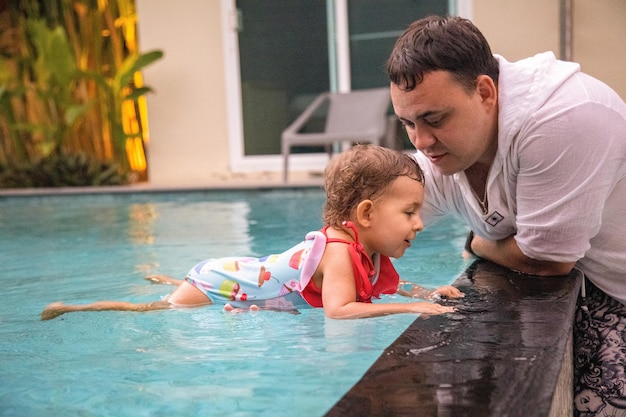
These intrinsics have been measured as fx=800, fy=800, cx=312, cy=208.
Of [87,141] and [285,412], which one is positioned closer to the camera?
[285,412]

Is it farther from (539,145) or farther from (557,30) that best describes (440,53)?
(557,30)

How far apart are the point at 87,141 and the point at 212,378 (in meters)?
10.3

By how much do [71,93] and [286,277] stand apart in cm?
941

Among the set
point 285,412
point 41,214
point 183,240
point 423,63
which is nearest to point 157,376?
point 285,412

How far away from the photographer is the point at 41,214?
8.13 m

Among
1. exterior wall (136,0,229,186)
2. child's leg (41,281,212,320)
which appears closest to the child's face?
child's leg (41,281,212,320)

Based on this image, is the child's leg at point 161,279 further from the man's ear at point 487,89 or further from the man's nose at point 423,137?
the man's ear at point 487,89

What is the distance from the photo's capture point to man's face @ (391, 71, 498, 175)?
7.65 ft

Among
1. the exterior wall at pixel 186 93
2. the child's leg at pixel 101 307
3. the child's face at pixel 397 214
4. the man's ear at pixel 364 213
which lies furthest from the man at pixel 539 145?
the exterior wall at pixel 186 93

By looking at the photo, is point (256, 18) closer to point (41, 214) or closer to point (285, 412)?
point (41, 214)

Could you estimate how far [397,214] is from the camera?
9.09 feet

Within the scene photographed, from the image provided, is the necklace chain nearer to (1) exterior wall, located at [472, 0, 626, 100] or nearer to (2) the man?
(2) the man

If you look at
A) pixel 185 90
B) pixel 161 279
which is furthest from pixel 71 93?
pixel 161 279

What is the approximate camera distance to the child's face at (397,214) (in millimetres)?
2768
